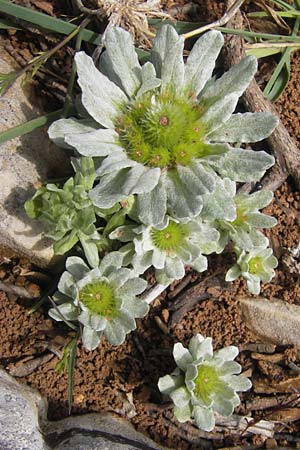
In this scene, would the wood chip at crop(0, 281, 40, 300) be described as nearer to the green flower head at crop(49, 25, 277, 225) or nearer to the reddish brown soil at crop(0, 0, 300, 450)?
the reddish brown soil at crop(0, 0, 300, 450)

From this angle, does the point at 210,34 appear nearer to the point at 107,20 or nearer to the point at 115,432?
the point at 107,20

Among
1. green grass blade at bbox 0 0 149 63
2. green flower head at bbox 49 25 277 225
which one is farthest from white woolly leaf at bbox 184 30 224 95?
green grass blade at bbox 0 0 149 63

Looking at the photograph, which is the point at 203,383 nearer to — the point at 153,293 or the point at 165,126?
the point at 153,293

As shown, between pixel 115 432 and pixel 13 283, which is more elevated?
pixel 13 283

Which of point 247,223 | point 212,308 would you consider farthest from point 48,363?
point 247,223

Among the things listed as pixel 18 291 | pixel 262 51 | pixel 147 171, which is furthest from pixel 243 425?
pixel 262 51

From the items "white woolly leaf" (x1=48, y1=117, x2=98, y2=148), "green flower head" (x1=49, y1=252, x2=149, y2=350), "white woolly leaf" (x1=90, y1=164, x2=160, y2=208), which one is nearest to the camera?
"white woolly leaf" (x1=90, y1=164, x2=160, y2=208)

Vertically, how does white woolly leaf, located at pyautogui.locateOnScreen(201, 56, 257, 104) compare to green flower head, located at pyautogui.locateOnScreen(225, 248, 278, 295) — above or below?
above

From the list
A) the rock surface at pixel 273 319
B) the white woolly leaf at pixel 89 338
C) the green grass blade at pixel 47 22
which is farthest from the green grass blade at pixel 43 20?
the rock surface at pixel 273 319
